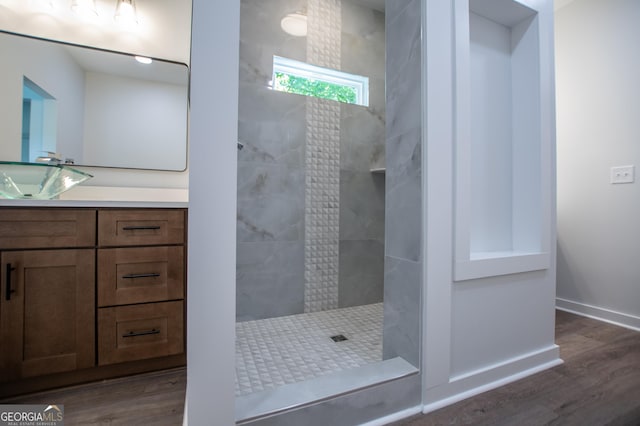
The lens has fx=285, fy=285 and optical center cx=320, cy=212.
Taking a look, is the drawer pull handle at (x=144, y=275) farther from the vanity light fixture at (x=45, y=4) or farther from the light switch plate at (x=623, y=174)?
the light switch plate at (x=623, y=174)

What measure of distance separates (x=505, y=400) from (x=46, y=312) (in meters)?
2.10

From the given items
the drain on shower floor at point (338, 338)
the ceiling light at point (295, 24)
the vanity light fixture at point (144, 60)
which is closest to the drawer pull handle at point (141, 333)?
the drain on shower floor at point (338, 338)

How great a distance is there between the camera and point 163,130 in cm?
194

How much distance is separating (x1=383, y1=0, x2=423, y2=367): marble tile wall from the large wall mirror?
1.43 metres

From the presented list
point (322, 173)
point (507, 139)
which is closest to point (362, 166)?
point (322, 173)

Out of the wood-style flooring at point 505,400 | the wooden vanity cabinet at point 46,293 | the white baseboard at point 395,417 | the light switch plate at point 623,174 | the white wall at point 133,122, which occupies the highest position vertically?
the white wall at point 133,122

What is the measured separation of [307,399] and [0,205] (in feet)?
4.85

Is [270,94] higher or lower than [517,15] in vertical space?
lower

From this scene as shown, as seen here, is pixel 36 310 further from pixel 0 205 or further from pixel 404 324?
pixel 404 324

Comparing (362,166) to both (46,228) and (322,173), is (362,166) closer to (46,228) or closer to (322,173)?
(322,173)

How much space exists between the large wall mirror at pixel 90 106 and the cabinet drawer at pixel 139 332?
3.11ft

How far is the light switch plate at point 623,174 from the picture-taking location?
2.09 meters

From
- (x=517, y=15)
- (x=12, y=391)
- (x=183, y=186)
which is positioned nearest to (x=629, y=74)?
(x=517, y=15)

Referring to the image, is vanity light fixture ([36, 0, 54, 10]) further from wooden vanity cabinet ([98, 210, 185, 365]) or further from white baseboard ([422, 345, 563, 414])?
white baseboard ([422, 345, 563, 414])
